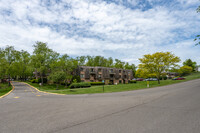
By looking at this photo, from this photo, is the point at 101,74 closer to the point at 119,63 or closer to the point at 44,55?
the point at 44,55

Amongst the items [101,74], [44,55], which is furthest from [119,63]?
[44,55]

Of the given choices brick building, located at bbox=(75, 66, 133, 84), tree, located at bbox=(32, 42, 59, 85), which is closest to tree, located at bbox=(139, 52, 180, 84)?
brick building, located at bbox=(75, 66, 133, 84)

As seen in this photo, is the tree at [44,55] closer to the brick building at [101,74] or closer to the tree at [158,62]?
the brick building at [101,74]

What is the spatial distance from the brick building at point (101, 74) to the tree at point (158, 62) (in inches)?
914

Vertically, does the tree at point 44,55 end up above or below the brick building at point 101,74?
above

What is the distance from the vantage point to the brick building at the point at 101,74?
4388 cm

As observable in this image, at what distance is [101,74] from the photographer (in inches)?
1913

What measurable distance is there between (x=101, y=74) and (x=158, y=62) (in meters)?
26.2

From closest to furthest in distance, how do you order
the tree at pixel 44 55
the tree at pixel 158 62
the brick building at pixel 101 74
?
the tree at pixel 158 62 < the tree at pixel 44 55 < the brick building at pixel 101 74

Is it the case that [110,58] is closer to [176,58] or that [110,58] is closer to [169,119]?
[176,58]

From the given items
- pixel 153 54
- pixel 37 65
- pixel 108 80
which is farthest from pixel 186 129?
pixel 108 80

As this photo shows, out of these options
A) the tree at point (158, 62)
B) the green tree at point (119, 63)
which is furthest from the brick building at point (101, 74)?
the tree at point (158, 62)

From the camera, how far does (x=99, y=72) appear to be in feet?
159

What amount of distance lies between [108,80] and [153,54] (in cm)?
2752
